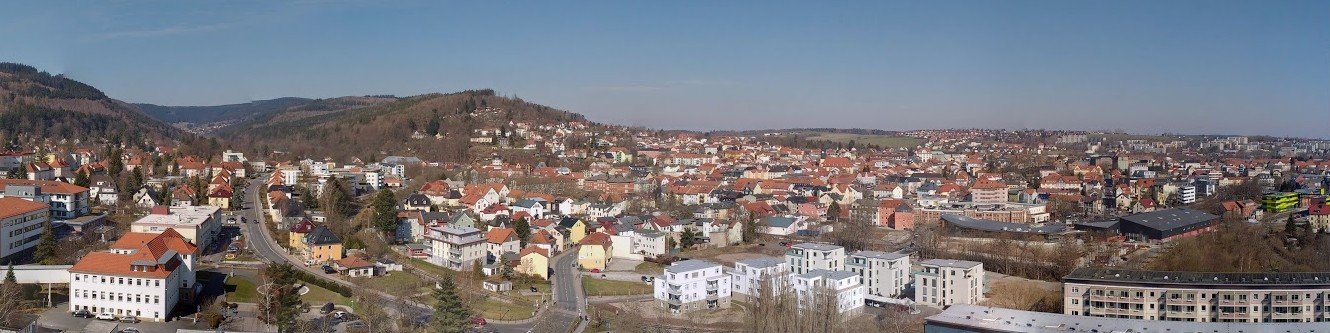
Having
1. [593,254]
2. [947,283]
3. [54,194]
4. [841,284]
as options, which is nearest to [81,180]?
[54,194]

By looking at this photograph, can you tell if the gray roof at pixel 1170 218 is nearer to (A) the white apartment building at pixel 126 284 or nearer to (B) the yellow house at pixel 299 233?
(B) the yellow house at pixel 299 233

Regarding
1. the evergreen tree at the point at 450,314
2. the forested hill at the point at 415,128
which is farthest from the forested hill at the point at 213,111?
the evergreen tree at the point at 450,314

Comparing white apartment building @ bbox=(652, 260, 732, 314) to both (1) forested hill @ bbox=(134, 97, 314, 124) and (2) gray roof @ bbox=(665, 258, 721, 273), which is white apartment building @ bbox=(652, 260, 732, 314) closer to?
(2) gray roof @ bbox=(665, 258, 721, 273)

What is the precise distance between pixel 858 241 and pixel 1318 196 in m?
14.0

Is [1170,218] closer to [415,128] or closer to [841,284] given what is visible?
[841,284]

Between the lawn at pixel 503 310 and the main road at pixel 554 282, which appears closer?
the main road at pixel 554 282

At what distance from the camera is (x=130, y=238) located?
11.7 metres

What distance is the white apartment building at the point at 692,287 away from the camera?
1216cm

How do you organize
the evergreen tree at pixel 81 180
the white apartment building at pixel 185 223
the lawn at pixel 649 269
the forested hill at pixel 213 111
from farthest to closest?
the forested hill at pixel 213 111, the evergreen tree at pixel 81 180, the lawn at pixel 649 269, the white apartment building at pixel 185 223

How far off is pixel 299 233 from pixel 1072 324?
10954mm

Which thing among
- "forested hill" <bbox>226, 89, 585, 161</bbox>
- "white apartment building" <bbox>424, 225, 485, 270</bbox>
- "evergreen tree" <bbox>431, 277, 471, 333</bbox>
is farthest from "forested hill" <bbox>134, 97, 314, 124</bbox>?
"evergreen tree" <bbox>431, 277, 471, 333</bbox>

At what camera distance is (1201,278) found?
11.4m

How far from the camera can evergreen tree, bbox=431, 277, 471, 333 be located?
947 cm

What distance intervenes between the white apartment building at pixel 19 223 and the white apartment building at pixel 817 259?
9.94 m
